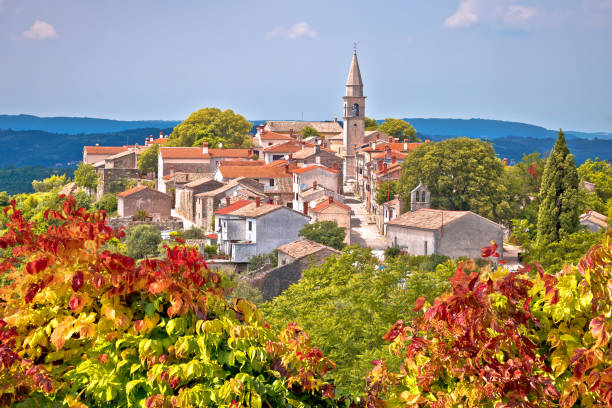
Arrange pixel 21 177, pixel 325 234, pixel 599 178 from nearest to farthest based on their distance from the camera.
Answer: pixel 325 234, pixel 599 178, pixel 21 177

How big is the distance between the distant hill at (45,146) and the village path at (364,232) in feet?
384

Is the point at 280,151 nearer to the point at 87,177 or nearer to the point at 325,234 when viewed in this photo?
Answer: the point at 87,177

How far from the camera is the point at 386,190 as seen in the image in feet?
185

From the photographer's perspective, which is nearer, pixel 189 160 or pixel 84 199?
pixel 84 199

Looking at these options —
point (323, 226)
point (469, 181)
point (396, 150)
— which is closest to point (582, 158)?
point (396, 150)

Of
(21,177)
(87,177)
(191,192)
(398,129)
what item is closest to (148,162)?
(87,177)

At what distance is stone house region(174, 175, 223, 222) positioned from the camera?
5556cm

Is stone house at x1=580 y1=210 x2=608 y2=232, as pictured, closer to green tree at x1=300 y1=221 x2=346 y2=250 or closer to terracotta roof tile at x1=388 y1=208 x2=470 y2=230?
terracotta roof tile at x1=388 y1=208 x2=470 y2=230

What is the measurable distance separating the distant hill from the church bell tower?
94534mm

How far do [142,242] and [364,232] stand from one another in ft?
56.5

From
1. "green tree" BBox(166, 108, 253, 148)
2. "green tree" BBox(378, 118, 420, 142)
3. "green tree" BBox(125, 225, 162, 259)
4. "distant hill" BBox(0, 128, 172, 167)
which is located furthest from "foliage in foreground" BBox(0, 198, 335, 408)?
"distant hill" BBox(0, 128, 172, 167)

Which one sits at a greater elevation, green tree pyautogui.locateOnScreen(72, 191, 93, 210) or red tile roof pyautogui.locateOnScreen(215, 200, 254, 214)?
red tile roof pyautogui.locateOnScreen(215, 200, 254, 214)

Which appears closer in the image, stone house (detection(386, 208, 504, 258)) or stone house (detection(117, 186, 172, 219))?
stone house (detection(386, 208, 504, 258))

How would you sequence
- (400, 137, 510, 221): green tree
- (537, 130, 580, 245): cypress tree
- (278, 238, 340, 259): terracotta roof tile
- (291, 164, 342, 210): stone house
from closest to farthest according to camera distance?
1. (278, 238, 340, 259): terracotta roof tile
2. (537, 130, 580, 245): cypress tree
3. (400, 137, 510, 221): green tree
4. (291, 164, 342, 210): stone house
